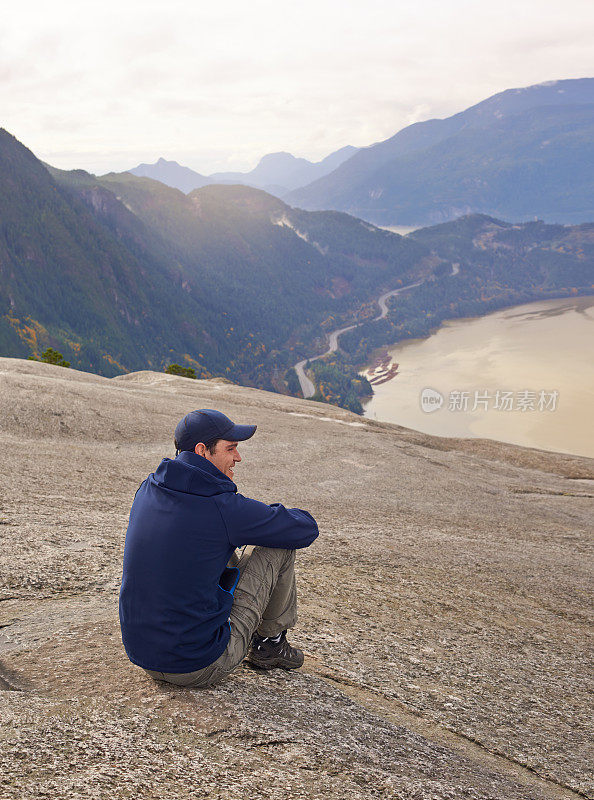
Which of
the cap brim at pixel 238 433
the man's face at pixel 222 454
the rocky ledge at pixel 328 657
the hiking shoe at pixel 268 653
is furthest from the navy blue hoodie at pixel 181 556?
the hiking shoe at pixel 268 653

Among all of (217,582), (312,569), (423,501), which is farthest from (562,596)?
(217,582)

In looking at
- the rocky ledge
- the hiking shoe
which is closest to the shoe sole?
the hiking shoe

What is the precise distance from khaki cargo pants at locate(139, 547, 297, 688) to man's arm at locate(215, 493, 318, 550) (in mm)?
375

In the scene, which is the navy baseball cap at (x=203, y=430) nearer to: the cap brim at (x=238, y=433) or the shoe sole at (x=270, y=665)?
the cap brim at (x=238, y=433)

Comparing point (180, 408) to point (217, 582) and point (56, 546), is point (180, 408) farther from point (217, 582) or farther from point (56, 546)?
point (217, 582)

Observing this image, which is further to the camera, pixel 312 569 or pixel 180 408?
pixel 180 408

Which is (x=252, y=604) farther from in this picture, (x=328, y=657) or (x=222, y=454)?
(x=328, y=657)

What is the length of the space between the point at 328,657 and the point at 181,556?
3.69 meters

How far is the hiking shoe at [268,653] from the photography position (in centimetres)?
705

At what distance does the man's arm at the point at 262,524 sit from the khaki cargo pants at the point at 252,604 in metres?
0.37

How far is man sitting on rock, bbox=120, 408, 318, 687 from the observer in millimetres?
5707

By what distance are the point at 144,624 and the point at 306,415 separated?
28.3 m

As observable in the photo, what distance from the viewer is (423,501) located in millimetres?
21375

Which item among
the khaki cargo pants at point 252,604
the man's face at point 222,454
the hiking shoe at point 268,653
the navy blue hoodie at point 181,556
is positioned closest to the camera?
the navy blue hoodie at point 181,556
